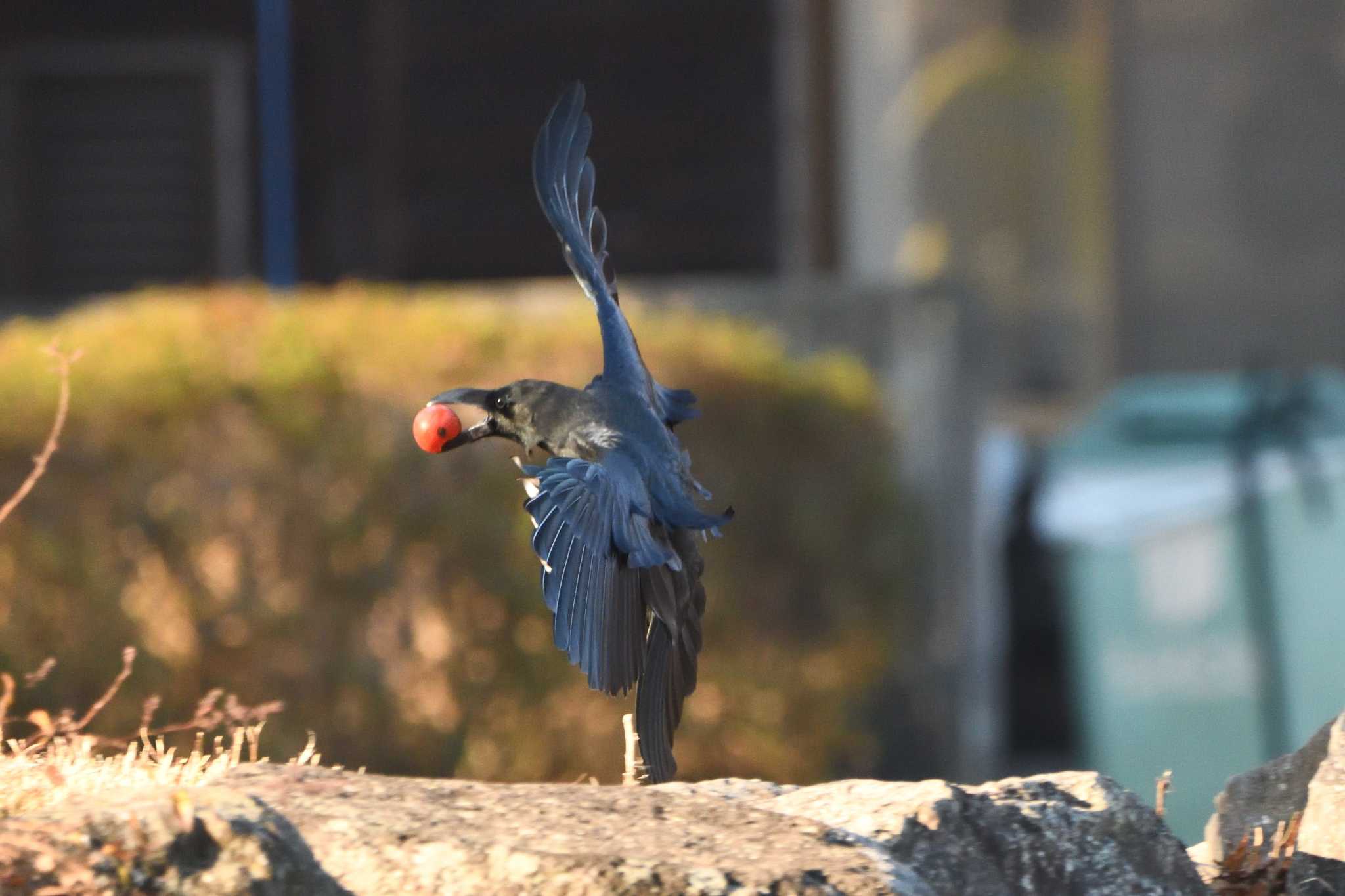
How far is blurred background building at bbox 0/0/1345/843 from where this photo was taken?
1048 centimetres

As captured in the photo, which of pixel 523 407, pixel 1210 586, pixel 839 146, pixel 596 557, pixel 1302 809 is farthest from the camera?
pixel 839 146

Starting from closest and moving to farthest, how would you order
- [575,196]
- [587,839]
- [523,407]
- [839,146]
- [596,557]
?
1. [587,839]
2. [596,557]
3. [523,407]
4. [575,196]
5. [839,146]

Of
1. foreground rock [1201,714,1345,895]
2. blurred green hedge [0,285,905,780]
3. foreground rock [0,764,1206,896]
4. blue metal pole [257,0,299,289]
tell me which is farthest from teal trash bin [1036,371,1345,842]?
blue metal pole [257,0,299,289]

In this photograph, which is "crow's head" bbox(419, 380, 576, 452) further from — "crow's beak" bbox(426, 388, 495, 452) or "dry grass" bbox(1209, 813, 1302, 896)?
"dry grass" bbox(1209, 813, 1302, 896)

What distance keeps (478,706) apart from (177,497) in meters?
1.27

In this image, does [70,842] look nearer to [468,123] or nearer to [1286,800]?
[1286,800]

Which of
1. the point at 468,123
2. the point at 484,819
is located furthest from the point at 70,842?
the point at 468,123

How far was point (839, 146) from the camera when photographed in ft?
35.5

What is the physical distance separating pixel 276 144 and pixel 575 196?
7.85m

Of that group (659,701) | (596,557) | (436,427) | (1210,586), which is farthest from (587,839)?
(1210,586)

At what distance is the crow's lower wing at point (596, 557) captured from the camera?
280 centimetres

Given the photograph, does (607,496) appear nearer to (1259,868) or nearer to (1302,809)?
(1259,868)

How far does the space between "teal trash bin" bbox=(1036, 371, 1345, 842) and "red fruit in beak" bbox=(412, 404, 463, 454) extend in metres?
5.30

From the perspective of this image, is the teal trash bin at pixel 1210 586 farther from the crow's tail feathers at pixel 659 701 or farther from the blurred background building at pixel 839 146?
the crow's tail feathers at pixel 659 701
